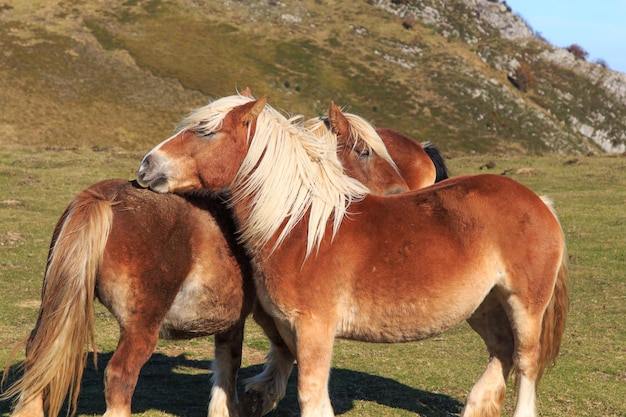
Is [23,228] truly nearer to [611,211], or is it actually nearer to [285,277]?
[285,277]

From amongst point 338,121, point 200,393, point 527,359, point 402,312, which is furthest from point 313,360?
point 338,121

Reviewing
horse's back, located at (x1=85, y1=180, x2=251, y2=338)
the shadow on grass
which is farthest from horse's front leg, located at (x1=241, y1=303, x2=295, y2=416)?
horse's back, located at (x1=85, y1=180, x2=251, y2=338)

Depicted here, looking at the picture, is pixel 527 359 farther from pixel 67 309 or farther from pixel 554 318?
pixel 67 309

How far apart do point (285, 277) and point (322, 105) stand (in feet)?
170

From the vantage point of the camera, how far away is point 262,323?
223 inches

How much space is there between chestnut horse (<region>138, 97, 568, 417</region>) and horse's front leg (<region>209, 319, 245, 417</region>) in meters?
0.91

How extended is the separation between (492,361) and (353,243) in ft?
4.97

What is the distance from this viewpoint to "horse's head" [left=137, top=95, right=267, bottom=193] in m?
4.83

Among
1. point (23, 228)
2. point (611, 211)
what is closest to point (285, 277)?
point (23, 228)

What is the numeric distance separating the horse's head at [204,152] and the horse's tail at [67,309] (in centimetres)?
45

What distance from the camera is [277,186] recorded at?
16.3 ft

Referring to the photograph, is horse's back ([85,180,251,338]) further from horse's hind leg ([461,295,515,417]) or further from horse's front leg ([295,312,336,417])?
horse's hind leg ([461,295,515,417])

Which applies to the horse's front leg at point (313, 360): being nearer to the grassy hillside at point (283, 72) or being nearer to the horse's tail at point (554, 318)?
the horse's tail at point (554, 318)

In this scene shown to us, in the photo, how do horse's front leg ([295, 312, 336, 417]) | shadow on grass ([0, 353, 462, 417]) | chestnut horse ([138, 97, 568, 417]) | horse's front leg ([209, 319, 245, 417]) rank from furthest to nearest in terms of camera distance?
1. shadow on grass ([0, 353, 462, 417])
2. horse's front leg ([209, 319, 245, 417])
3. chestnut horse ([138, 97, 568, 417])
4. horse's front leg ([295, 312, 336, 417])
